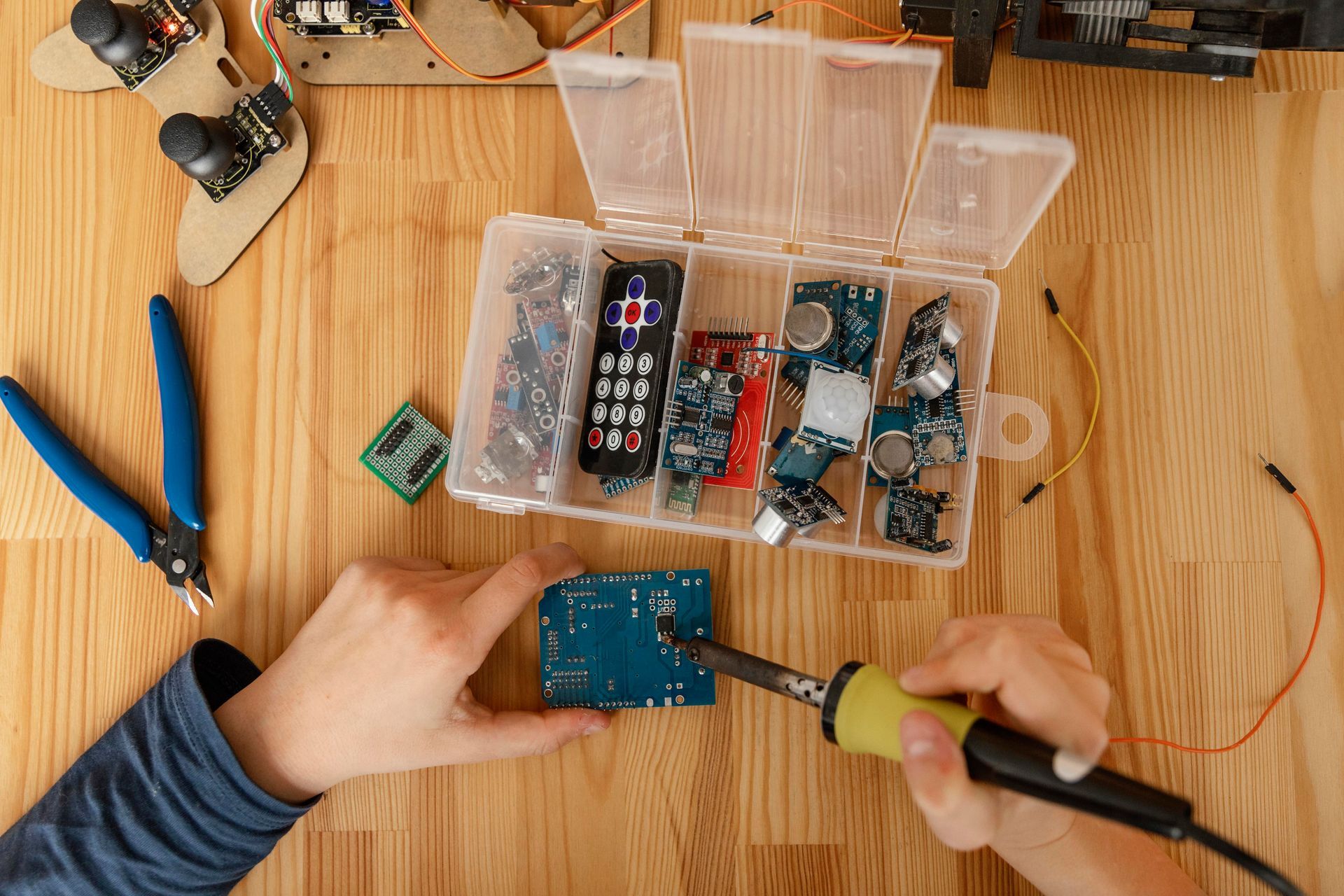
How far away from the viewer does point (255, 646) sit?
1.35 metres

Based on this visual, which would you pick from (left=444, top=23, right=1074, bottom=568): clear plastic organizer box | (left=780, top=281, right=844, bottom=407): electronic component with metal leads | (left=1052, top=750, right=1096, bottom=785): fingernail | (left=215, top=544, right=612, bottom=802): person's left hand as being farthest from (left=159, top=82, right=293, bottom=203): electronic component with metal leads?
(left=1052, top=750, right=1096, bottom=785): fingernail

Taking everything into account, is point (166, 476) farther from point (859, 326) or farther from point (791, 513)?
point (859, 326)

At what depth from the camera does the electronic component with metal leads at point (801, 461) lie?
47.8 inches

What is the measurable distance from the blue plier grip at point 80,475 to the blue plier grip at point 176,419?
0.21 feet

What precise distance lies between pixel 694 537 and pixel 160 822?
0.85 metres

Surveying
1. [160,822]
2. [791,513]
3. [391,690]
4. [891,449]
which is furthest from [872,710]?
[160,822]

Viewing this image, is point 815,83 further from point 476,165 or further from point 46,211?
point 46,211

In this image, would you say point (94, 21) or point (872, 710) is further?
point (94, 21)

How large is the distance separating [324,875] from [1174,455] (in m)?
1.47

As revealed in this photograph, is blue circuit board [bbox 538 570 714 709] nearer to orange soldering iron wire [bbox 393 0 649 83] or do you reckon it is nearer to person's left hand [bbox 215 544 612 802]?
person's left hand [bbox 215 544 612 802]

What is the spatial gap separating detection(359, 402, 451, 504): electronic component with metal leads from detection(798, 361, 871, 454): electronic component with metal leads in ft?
1.88

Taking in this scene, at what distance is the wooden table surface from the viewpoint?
50.1 inches

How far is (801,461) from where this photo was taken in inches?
48.1

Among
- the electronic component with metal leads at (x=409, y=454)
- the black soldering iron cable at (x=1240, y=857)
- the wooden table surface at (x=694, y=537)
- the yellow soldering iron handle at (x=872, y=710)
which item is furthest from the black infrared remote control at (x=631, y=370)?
the black soldering iron cable at (x=1240, y=857)
